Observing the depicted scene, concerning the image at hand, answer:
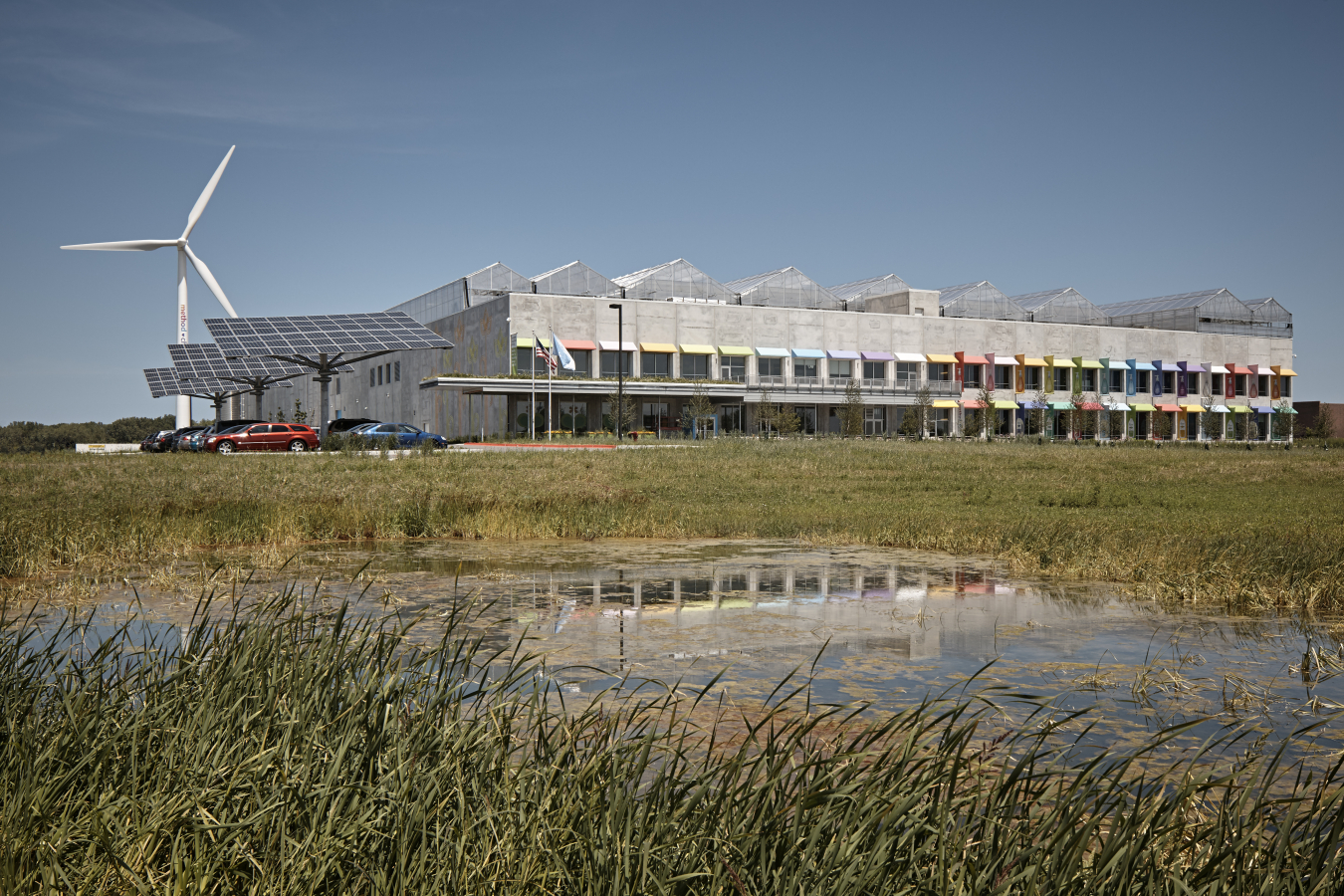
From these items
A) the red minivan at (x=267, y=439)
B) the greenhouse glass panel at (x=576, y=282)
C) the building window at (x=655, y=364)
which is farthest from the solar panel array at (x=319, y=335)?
the greenhouse glass panel at (x=576, y=282)

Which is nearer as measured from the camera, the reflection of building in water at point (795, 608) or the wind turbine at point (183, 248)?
the reflection of building in water at point (795, 608)

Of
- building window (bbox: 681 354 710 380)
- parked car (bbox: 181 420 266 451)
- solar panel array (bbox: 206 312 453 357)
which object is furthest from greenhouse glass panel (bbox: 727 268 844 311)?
parked car (bbox: 181 420 266 451)

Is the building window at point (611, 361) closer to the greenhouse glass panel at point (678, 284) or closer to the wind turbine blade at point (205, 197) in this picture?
the greenhouse glass panel at point (678, 284)

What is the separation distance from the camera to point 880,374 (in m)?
80.2

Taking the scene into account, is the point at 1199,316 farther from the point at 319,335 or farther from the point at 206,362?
the point at 206,362

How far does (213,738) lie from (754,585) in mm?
7944

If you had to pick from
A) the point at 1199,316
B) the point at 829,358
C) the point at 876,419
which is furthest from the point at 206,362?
the point at 1199,316

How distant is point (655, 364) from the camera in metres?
72.6

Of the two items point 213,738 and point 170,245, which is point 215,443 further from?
point 213,738

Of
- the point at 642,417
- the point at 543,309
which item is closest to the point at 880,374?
the point at 642,417

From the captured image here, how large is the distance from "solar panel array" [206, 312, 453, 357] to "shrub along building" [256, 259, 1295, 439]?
31.2 ft

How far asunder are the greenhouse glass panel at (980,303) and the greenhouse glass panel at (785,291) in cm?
1179

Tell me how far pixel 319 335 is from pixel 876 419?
44018 mm

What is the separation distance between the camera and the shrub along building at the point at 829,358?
68312mm
